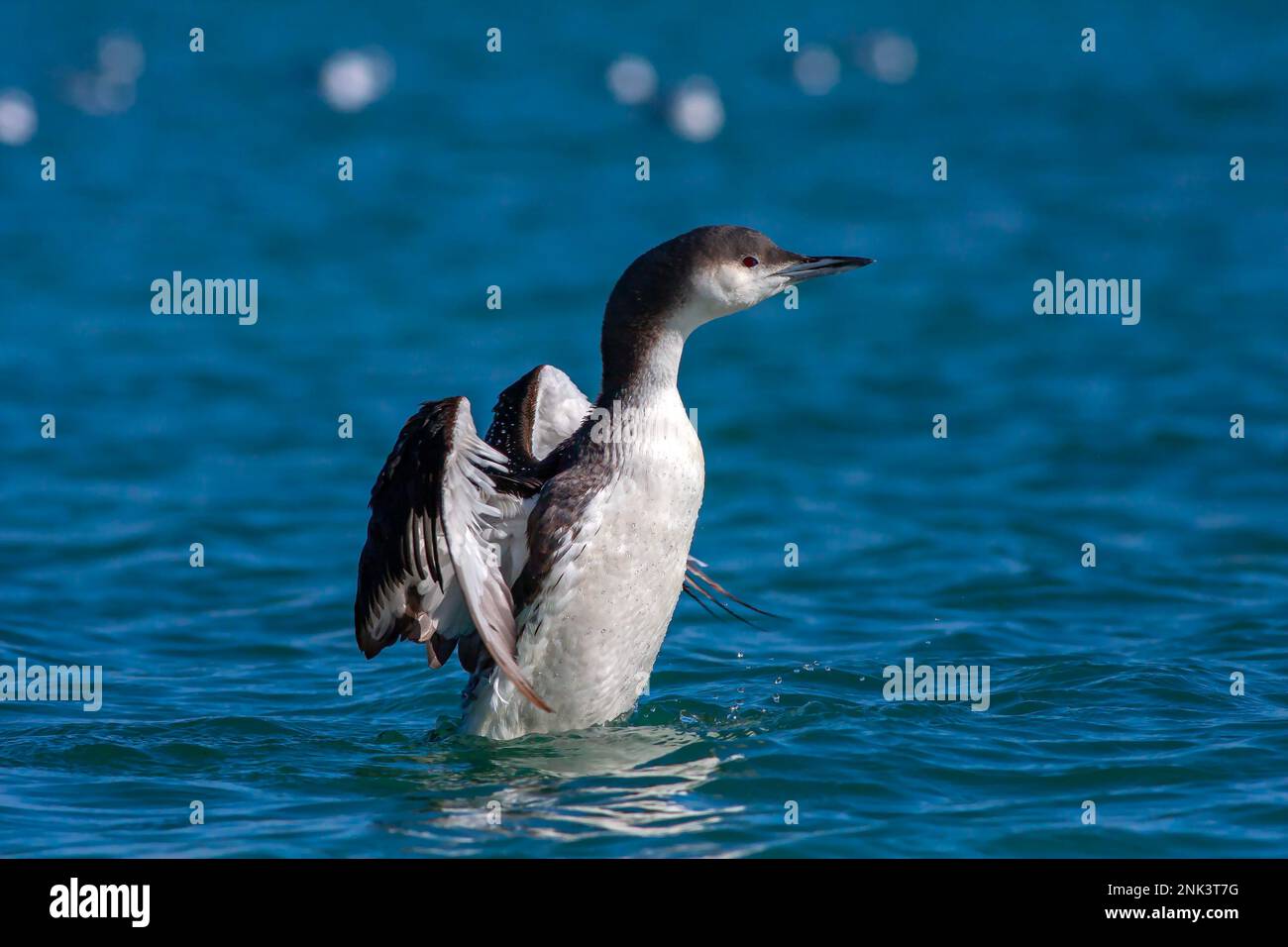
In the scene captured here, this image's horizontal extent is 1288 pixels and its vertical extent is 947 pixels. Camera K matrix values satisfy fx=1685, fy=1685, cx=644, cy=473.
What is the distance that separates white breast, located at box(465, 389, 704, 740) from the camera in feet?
21.9

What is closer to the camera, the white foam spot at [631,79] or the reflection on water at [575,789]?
the reflection on water at [575,789]

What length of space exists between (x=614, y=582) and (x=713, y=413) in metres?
6.96

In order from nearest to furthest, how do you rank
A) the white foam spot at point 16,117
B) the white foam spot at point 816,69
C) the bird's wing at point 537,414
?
the bird's wing at point 537,414
the white foam spot at point 16,117
the white foam spot at point 816,69

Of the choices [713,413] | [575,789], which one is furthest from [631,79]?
[575,789]

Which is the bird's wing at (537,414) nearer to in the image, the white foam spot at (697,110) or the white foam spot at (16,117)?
the white foam spot at (697,110)

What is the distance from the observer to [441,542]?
6.52 meters

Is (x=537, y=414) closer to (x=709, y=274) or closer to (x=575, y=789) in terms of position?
(x=709, y=274)

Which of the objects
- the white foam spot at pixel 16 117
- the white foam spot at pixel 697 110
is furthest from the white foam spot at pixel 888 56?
the white foam spot at pixel 16 117

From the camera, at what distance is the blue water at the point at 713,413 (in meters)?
6.62

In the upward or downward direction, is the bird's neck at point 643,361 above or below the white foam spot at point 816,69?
below

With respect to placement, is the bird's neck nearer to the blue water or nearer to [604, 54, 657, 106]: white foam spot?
the blue water

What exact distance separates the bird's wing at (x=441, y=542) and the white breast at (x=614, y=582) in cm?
17

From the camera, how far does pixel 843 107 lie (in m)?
20.7

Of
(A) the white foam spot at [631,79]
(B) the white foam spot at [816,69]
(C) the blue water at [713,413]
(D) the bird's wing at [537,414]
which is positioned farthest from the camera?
(B) the white foam spot at [816,69]
